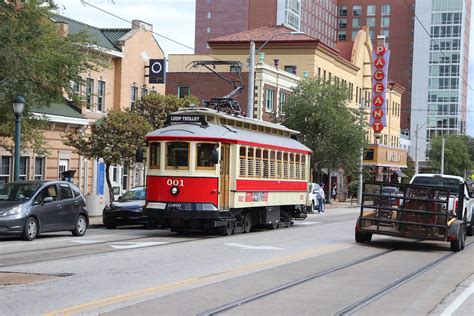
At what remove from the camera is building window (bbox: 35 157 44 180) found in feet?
108

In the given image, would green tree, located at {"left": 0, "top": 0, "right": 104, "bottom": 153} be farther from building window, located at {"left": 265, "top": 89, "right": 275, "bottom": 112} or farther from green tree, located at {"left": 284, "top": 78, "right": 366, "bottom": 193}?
building window, located at {"left": 265, "top": 89, "right": 275, "bottom": 112}

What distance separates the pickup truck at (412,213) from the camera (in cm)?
1817

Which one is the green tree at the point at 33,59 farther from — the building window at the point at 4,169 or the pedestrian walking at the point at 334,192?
the pedestrian walking at the point at 334,192

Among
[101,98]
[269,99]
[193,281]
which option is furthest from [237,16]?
[193,281]

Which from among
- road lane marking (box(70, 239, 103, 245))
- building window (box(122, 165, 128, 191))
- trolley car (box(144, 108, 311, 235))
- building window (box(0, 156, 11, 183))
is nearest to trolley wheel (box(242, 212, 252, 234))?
trolley car (box(144, 108, 311, 235))

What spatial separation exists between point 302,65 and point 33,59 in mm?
44882

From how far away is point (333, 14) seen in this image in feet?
477

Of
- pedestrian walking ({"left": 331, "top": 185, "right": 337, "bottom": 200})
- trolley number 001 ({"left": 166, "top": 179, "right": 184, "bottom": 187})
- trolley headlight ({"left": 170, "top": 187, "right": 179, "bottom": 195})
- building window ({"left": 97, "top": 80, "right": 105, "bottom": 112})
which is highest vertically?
building window ({"left": 97, "top": 80, "right": 105, "bottom": 112})

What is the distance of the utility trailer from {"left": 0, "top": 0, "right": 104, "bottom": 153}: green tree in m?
9.59

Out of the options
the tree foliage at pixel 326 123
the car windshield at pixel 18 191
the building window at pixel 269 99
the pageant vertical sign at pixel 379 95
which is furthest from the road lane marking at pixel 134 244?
the pageant vertical sign at pixel 379 95

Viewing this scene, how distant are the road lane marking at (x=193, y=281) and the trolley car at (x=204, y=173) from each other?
150 inches

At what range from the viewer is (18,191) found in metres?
19.0

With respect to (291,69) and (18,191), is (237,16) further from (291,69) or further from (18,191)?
(18,191)

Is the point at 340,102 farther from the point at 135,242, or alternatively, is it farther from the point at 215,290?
the point at 215,290
